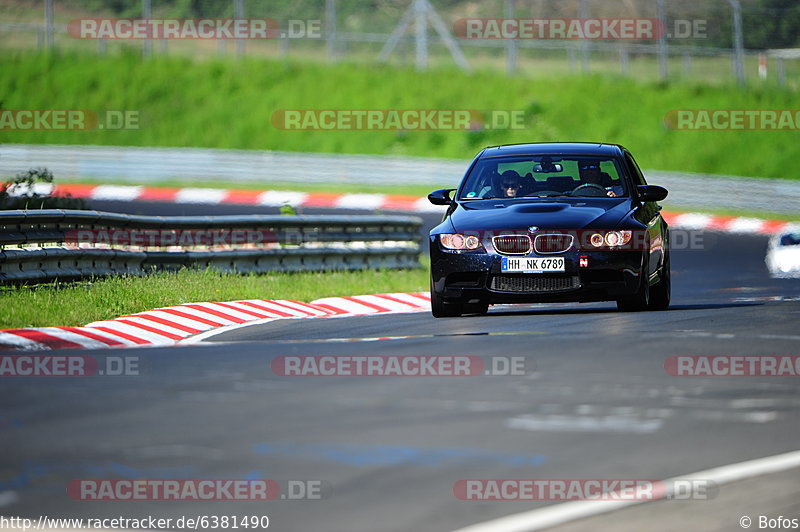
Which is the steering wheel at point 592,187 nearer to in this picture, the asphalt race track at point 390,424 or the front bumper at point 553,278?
the front bumper at point 553,278

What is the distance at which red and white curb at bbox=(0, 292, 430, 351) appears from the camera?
11.7m

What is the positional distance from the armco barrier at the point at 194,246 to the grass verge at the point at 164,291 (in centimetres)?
21

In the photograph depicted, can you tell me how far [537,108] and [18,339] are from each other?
3595 centimetres

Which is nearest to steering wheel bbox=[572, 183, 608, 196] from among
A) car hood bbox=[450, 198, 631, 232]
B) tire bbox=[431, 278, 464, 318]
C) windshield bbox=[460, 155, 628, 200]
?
windshield bbox=[460, 155, 628, 200]

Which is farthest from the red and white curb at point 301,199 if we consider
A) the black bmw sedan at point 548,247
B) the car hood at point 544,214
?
the car hood at point 544,214

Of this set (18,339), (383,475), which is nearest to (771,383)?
(383,475)

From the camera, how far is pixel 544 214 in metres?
13.3

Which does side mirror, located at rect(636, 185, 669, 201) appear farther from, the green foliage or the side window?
the green foliage

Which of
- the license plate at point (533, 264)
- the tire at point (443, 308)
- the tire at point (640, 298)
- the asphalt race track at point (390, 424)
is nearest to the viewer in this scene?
the asphalt race track at point (390, 424)

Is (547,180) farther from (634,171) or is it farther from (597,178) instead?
(634,171)

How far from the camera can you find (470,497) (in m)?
6.00

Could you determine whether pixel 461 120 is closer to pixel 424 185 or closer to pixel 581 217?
pixel 424 185

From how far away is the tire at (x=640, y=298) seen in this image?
13391 mm

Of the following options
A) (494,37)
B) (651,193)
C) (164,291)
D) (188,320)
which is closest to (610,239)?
(651,193)
